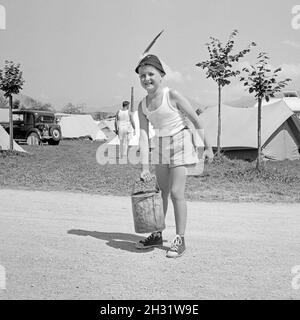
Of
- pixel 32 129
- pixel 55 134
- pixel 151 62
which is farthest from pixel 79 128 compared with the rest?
pixel 151 62

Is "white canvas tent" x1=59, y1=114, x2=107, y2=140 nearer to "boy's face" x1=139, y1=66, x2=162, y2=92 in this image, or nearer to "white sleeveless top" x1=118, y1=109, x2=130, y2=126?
"white sleeveless top" x1=118, y1=109, x2=130, y2=126

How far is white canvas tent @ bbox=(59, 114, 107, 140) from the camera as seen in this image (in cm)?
2978

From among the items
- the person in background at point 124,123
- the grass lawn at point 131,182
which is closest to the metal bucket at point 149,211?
the grass lawn at point 131,182

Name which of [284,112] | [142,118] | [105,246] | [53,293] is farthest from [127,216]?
[284,112]

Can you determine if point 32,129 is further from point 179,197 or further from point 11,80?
point 179,197

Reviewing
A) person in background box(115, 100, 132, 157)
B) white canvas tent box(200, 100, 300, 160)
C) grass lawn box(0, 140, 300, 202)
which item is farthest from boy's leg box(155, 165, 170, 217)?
white canvas tent box(200, 100, 300, 160)

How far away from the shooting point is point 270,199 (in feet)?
24.7

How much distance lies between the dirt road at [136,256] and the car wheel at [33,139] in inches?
665

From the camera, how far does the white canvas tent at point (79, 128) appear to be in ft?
97.7

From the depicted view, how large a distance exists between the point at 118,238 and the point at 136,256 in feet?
2.36

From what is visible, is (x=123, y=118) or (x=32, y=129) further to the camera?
(x=32, y=129)

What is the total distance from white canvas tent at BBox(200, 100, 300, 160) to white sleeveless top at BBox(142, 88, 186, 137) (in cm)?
1077

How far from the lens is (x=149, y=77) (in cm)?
422
